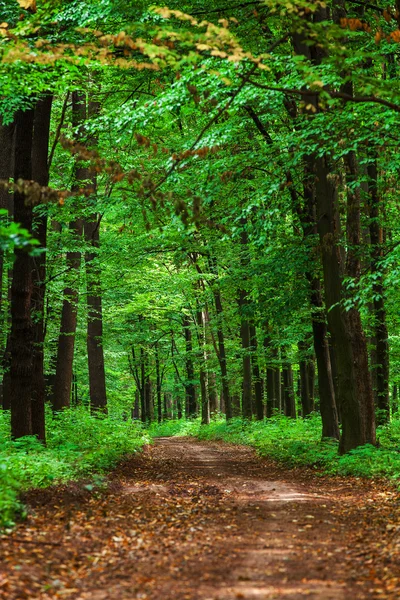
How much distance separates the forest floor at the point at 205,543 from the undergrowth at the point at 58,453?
0.35 meters

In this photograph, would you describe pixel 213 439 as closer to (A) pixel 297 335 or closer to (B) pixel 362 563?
(A) pixel 297 335

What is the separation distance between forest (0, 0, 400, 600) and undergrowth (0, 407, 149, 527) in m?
0.07

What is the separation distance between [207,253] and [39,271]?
30.8ft

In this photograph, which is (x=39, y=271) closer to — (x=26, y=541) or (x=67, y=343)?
(x=67, y=343)

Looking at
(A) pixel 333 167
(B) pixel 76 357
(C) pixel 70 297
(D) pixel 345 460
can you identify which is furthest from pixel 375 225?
(B) pixel 76 357

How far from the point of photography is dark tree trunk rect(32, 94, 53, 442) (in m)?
12.6

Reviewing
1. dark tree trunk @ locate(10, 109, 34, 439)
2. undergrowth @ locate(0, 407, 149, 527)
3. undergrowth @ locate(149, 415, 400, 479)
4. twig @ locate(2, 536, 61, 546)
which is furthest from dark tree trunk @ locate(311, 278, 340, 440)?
twig @ locate(2, 536, 61, 546)

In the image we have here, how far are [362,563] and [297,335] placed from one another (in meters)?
13.1

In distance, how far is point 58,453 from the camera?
1117 cm

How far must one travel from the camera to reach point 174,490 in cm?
1028

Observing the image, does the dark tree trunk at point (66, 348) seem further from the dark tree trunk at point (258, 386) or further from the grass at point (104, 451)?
the dark tree trunk at point (258, 386)

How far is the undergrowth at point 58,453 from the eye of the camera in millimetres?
7648

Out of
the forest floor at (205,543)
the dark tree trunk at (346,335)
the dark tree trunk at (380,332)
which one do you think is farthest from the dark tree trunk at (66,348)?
the dark tree trunk at (380,332)

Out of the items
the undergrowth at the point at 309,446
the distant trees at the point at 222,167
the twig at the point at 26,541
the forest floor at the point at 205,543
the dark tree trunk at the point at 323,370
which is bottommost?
the undergrowth at the point at 309,446
